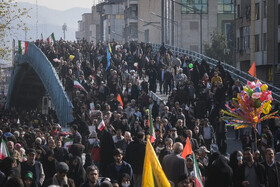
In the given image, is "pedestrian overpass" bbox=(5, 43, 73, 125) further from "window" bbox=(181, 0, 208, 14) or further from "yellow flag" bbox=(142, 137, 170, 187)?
Answer: "window" bbox=(181, 0, 208, 14)

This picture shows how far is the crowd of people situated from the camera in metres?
13.5

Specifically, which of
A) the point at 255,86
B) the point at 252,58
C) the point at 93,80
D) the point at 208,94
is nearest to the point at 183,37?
the point at 252,58

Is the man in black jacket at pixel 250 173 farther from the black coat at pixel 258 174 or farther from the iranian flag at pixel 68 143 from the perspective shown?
the iranian flag at pixel 68 143

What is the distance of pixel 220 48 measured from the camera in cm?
7594

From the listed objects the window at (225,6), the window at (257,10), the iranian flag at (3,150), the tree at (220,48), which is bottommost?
the iranian flag at (3,150)

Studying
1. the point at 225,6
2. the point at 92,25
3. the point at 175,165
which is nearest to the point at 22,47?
the point at 175,165

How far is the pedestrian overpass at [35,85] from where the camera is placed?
34.0 m

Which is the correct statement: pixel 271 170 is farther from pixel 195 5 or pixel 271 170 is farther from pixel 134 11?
pixel 134 11

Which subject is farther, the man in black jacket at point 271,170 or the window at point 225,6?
the window at point 225,6

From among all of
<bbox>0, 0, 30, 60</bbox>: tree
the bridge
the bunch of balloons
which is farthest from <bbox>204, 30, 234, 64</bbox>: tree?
the bunch of balloons

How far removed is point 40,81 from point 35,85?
131 centimetres

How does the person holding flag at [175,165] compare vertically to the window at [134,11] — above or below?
below

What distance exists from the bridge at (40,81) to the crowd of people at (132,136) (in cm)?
63

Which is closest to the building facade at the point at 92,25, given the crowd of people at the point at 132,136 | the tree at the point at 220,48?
the tree at the point at 220,48
